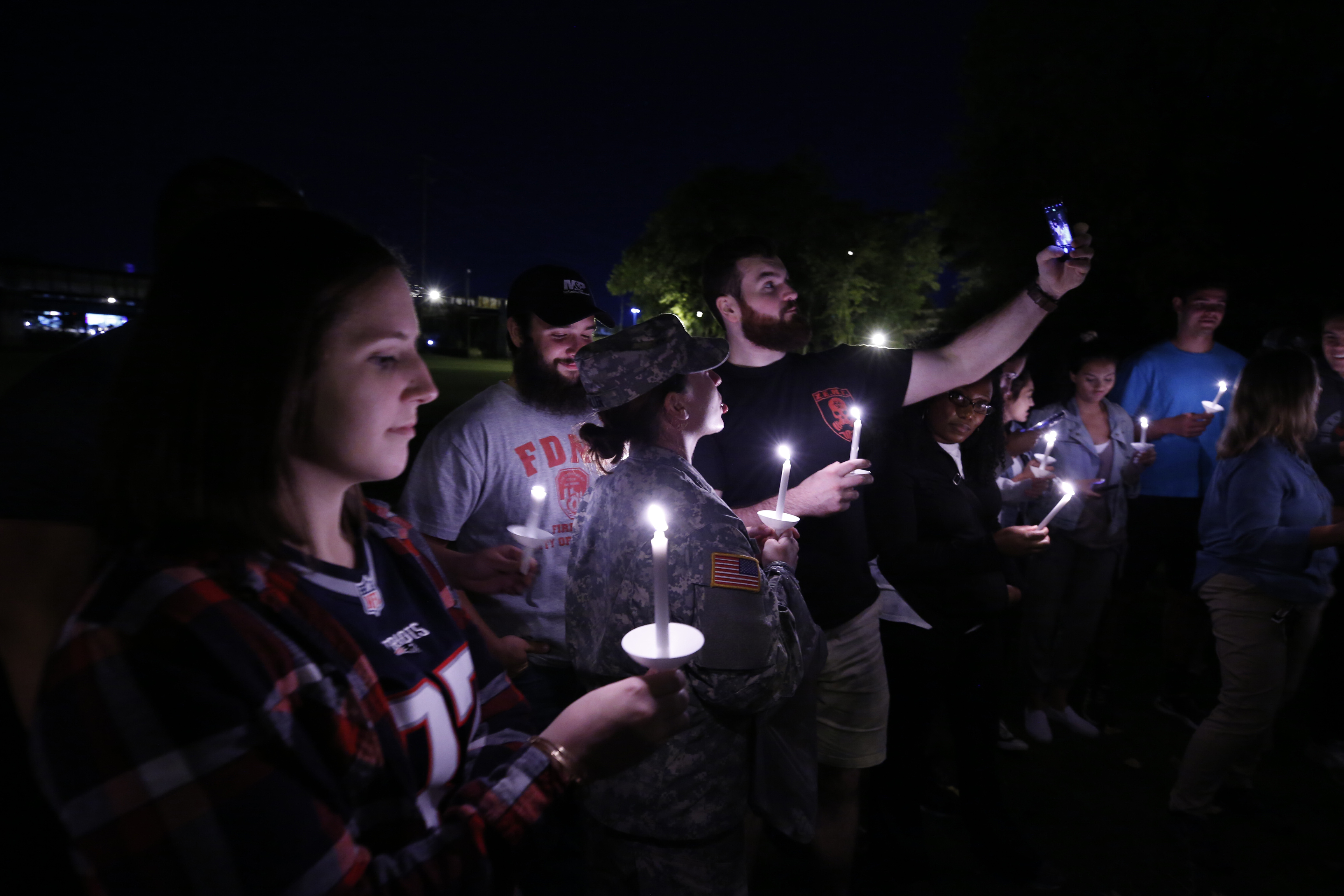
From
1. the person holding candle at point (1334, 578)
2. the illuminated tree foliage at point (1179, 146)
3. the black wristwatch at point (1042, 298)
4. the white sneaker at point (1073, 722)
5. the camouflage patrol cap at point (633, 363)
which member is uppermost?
the illuminated tree foliage at point (1179, 146)

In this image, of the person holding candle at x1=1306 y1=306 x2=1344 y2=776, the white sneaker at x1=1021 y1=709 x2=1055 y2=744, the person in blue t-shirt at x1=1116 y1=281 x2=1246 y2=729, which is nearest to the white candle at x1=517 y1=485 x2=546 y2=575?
the white sneaker at x1=1021 y1=709 x2=1055 y2=744

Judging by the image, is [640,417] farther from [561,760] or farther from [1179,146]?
[1179,146]

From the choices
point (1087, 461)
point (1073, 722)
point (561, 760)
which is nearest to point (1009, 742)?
point (1073, 722)

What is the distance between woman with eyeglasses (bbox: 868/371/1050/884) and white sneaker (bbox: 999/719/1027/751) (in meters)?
1.18

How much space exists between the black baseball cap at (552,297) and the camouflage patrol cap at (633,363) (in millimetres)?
1324

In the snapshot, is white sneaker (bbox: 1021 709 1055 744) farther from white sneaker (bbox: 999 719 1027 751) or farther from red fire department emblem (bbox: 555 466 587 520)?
red fire department emblem (bbox: 555 466 587 520)

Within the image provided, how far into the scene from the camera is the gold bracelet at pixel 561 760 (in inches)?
53.6

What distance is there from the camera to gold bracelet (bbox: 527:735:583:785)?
1.36 m

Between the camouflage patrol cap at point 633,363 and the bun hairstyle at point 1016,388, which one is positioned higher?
the camouflage patrol cap at point 633,363

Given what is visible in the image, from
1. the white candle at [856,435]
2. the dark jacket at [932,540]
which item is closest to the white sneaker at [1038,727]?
the dark jacket at [932,540]

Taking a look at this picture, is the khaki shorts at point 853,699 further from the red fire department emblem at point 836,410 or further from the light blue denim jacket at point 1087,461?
the light blue denim jacket at point 1087,461

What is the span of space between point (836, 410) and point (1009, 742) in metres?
2.85

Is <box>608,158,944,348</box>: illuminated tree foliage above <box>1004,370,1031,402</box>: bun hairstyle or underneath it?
above

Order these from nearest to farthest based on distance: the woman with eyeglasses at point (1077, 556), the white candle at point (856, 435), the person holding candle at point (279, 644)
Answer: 1. the person holding candle at point (279, 644)
2. the white candle at point (856, 435)
3. the woman with eyeglasses at point (1077, 556)
